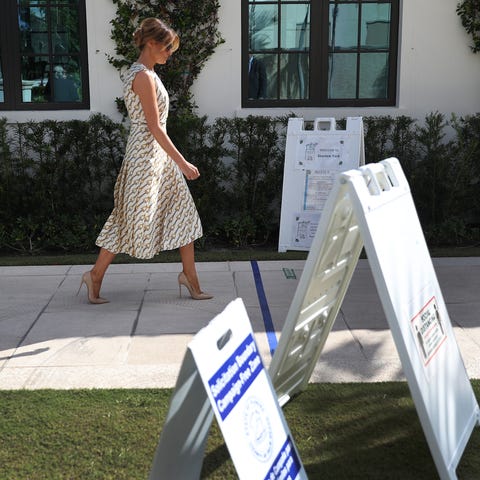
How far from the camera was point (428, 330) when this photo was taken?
9.45 feet

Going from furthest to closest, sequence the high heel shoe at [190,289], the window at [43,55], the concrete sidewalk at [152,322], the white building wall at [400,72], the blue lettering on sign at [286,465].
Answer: the window at [43,55] → the white building wall at [400,72] → the high heel shoe at [190,289] → the concrete sidewalk at [152,322] → the blue lettering on sign at [286,465]

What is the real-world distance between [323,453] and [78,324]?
227cm

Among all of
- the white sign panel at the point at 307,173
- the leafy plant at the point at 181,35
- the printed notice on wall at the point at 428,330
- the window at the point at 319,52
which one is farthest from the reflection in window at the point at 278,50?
the printed notice on wall at the point at 428,330

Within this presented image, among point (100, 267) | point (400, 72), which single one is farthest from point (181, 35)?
point (100, 267)

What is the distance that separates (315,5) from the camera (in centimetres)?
780

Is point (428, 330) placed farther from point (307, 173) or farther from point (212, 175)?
point (212, 175)

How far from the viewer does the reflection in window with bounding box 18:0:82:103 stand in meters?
7.82

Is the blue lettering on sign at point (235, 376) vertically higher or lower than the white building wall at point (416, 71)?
lower

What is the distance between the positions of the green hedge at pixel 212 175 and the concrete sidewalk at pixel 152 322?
0.96m

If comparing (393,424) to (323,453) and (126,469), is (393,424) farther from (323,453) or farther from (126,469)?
(126,469)

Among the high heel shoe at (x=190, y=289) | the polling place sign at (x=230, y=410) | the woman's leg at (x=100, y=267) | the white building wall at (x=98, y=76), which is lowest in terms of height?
the high heel shoe at (x=190, y=289)

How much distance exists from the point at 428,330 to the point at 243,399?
971 mm

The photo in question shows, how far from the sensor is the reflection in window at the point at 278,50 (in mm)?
7879

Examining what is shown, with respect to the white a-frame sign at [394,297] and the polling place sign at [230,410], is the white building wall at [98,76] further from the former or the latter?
the polling place sign at [230,410]
